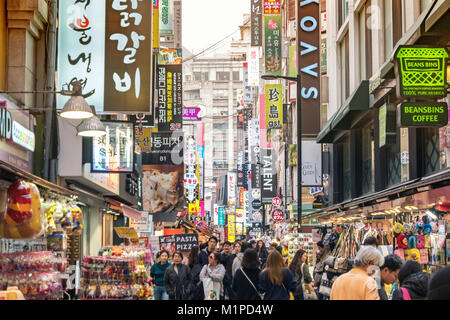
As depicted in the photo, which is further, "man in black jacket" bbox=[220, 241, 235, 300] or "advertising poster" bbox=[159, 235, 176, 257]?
"advertising poster" bbox=[159, 235, 176, 257]

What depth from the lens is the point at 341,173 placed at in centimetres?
2841

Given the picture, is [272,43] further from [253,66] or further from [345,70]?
[253,66]

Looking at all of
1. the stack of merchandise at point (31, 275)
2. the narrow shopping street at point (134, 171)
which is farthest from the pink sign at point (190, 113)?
the stack of merchandise at point (31, 275)

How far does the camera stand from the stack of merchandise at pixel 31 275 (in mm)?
11367

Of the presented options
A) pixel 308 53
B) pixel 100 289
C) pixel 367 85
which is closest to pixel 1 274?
pixel 100 289

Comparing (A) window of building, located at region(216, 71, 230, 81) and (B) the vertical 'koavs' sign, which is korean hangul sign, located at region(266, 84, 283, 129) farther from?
(A) window of building, located at region(216, 71, 230, 81)

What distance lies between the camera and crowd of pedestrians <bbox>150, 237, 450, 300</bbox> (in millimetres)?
7168

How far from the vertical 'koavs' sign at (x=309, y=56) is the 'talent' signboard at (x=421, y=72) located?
738 inches

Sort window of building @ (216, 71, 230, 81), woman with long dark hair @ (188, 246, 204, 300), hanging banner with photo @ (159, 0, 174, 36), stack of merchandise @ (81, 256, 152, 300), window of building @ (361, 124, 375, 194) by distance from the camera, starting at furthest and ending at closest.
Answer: window of building @ (216, 71, 230, 81), hanging banner with photo @ (159, 0, 174, 36), window of building @ (361, 124, 375, 194), woman with long dark hair @ (188, 246, 204, 300), stack of merchandise @ (81, 256, 152, 300)

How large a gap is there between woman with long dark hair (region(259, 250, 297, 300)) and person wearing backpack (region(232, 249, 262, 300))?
2.56ft

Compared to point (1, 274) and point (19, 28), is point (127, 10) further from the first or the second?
point (1, 274)

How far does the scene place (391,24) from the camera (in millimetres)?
19578

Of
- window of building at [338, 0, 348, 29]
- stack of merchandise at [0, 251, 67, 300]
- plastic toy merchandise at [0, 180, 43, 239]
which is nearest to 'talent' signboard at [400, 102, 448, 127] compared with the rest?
plastic toy merchandise at [0, 180, 43, 239]

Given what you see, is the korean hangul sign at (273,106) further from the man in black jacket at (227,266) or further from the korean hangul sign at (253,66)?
the korean hangul sign at (253,66)
